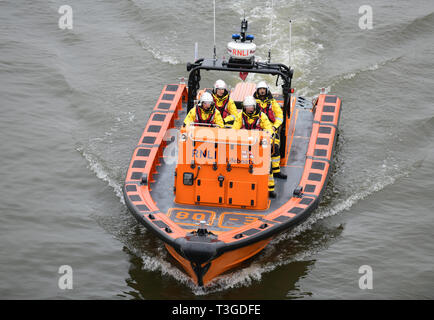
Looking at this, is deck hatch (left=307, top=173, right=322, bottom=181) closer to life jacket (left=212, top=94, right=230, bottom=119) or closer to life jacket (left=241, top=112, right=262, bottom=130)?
life jacket (left=241, top=112, right=262, bottom=130)

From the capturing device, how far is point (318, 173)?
9805 mm

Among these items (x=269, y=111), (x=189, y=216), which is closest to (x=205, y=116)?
(x=269, y=111)

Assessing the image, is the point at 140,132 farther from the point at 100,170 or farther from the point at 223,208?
the point at 223,208

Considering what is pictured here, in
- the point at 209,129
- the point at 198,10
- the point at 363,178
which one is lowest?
the point at 363,178

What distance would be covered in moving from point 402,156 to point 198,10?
6533 mm

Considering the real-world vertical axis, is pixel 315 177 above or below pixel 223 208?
above

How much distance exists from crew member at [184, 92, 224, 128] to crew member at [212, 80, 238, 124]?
0.32 metres

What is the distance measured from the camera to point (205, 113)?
9.53m

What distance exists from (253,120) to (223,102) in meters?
0.66

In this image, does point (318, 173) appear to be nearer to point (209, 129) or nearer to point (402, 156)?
point (209, 129)

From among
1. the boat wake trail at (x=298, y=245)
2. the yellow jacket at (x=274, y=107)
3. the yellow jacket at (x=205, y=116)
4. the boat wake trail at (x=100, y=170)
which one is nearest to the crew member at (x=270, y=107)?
the yellow jacket at (x=274, y=107)
